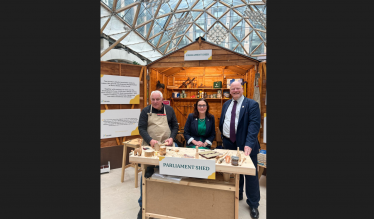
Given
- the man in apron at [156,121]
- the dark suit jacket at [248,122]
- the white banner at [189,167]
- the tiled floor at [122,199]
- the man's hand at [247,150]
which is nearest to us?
the white banner at [189,167]

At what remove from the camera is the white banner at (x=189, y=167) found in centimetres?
185

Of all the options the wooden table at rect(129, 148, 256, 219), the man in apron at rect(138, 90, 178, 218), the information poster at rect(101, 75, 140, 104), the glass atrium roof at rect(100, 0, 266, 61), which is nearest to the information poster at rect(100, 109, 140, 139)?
the information poster at rect(101, 75, 140, 104)

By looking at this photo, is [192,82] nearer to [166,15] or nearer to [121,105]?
[121,105]

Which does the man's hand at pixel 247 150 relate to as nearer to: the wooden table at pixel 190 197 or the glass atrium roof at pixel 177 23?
the wooden table at pixel 190 197

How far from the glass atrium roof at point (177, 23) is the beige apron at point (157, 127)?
8.56 m

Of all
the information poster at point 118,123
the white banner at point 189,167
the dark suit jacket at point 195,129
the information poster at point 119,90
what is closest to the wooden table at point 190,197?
the white banner at point 189,167

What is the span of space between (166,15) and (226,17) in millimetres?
5421

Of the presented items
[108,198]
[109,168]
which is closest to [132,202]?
[108,198]

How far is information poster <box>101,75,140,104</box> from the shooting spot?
4.23m

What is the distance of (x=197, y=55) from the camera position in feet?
14.0

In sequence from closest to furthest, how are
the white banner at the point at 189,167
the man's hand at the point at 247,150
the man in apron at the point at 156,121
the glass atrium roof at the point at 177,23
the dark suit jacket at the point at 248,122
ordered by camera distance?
1. the white banner at the point at 189,167
2. the man's hand at the point at 247,150
3. the dark suit jacket at the point at 248,122
4. the man in apron at the point at 156,121
5. the glass atrium roof at the point at 177,23

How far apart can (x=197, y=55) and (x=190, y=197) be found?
3321 millimetres

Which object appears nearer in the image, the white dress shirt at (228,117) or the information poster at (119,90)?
the white dress shirt at (228,117)

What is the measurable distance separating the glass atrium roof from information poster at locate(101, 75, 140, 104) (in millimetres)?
6531
